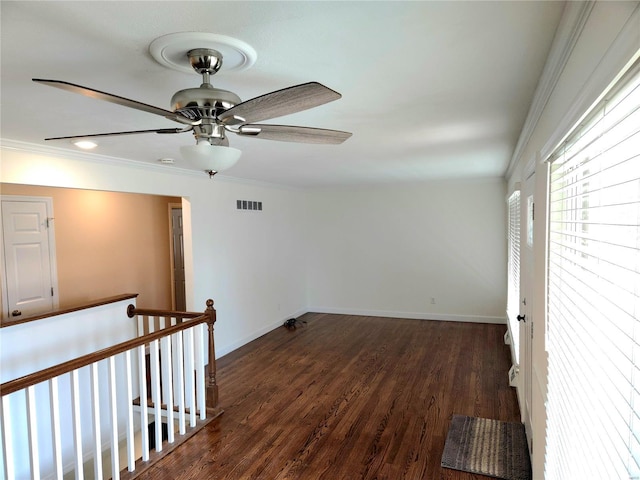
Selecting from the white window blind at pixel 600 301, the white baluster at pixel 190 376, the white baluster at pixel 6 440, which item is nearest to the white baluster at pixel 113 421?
the white baluster at pixel 6 440

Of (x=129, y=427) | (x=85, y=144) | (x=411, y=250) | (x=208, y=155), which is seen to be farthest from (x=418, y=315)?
Answer: (x=208, y=155)

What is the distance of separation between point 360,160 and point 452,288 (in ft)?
11.0

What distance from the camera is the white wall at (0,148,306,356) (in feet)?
10.8

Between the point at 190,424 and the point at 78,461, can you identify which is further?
the point at 190,424

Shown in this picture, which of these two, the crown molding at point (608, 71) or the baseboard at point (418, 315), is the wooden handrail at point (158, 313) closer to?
the crown molding at point (608, 71)

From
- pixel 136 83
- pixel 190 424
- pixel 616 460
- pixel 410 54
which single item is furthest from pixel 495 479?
pixel 136 83

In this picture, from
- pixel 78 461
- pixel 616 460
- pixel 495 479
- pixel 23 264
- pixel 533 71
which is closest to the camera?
pixel 616 460

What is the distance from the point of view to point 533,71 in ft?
5.75

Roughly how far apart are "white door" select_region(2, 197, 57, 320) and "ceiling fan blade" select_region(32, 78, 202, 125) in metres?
3.86

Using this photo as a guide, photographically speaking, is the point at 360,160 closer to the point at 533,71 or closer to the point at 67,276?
the point at 533,71

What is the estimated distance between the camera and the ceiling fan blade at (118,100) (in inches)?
46.7

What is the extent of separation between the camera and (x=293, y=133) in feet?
5.91

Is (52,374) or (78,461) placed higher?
(52,374)

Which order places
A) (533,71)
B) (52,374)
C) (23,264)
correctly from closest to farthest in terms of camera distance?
(533,71) < (52,374) < (23,264)
